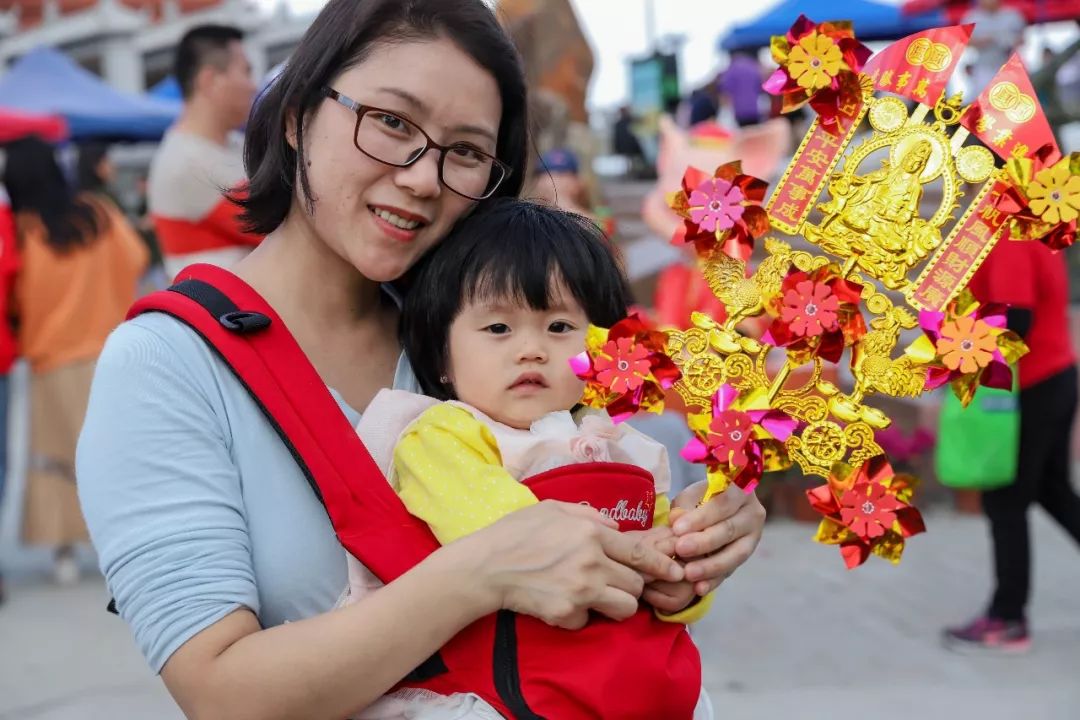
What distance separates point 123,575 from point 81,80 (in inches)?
502

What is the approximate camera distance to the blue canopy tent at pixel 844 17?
11.0 m

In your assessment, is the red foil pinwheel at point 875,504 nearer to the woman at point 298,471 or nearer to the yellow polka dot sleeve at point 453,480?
the woman at point 298,471

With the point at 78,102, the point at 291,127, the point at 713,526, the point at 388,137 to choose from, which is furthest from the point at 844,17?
the point at 713,526

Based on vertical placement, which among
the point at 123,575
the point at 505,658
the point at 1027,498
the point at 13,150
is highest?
the point at 123,575

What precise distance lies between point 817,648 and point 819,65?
135 inches

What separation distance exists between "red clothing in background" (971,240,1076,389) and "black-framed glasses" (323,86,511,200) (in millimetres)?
2472

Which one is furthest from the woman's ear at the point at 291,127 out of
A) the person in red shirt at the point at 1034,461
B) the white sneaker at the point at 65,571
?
the white sneaker at the point at 65,571

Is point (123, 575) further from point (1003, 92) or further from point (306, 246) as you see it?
point (1003, 92)

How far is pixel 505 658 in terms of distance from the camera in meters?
1.50

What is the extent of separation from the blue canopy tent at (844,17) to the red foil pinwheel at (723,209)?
9799 mm

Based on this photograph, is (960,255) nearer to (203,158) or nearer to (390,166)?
(390,166)

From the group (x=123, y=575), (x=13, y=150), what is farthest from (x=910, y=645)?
(x=13, y=150)

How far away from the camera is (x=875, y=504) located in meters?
1.53

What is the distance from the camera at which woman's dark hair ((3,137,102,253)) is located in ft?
17.8
